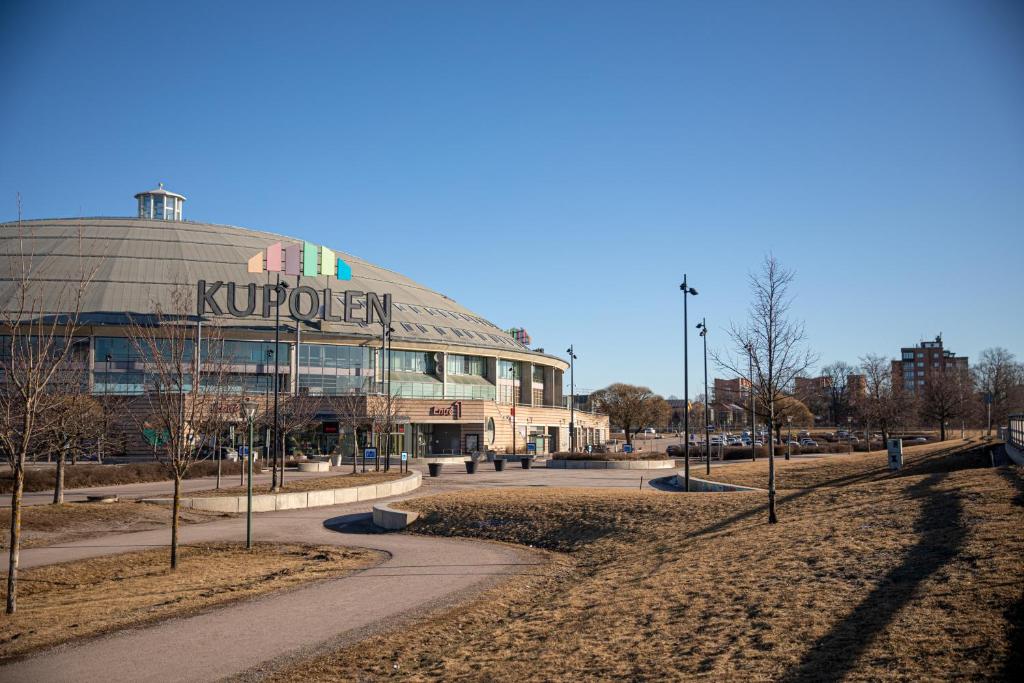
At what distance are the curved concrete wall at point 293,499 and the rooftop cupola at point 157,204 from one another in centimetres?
7048

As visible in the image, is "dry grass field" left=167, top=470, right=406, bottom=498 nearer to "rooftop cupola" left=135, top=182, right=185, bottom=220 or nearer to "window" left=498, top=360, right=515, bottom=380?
"window" left=498, top=360, right=515, bottom=380

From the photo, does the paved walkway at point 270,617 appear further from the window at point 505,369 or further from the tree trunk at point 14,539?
the window at point 505,369

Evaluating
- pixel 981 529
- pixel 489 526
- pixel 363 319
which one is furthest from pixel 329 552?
pixel 363 319

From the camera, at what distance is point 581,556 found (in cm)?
1984

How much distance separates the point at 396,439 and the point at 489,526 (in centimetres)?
4698

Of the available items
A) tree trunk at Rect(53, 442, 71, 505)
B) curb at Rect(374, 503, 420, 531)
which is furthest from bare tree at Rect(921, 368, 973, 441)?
tree trunk at Rect(53, 442, 71, 505)

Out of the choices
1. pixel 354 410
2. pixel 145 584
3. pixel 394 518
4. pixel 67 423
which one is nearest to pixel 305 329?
pixel 354 410

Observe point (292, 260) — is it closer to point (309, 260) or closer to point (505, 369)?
point (309, 260)

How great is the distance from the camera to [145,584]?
17.2m

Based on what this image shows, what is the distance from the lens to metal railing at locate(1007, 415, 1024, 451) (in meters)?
25.4

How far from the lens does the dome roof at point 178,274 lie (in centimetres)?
6731

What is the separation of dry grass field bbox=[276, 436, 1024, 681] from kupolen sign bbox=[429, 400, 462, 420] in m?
50.7

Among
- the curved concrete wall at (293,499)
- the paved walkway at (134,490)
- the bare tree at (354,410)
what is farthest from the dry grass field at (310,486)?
the bare tree at (354,410)

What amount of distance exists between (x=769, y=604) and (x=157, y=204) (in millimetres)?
95886
